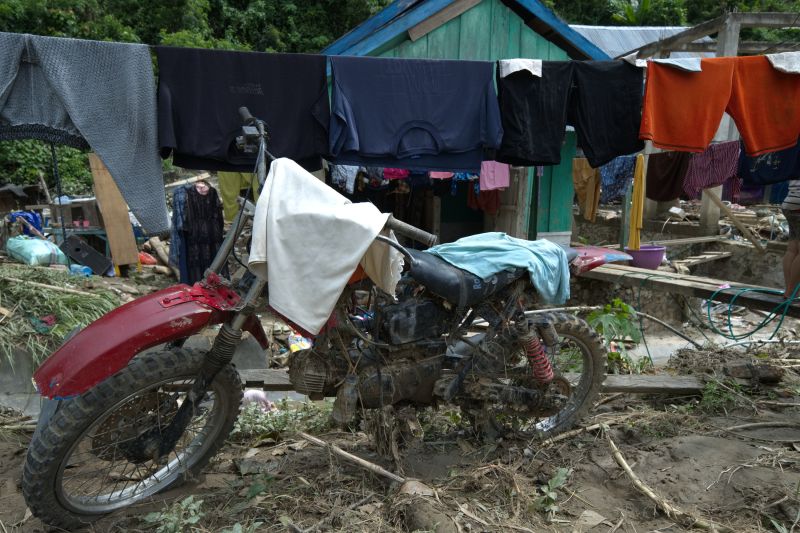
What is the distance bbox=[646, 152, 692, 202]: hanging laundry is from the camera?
9625 mm

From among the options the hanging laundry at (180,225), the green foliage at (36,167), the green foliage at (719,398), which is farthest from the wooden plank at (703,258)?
the green foliage at (36,167)

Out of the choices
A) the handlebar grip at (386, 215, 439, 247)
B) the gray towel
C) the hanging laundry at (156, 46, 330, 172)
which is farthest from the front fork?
the hanging laundry at (156, 46, 330, 172)

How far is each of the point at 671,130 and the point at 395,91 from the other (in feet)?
8.08

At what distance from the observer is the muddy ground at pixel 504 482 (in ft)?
9.00

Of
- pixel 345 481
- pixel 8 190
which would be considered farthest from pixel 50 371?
pixel 8 190

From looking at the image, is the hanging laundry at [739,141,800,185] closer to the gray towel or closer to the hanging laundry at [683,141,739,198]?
the hanging laundry at [683,141,739,198]

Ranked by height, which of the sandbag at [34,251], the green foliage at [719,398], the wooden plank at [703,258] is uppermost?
the sandbag at [34,251]

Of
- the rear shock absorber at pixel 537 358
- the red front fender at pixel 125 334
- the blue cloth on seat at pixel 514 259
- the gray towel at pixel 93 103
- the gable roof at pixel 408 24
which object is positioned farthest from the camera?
the gable roof at pixel 408 24

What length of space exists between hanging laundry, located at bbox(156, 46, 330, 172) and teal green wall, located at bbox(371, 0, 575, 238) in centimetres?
313

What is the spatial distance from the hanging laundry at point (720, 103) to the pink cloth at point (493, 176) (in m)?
2.92

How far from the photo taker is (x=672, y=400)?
4359 millimetres

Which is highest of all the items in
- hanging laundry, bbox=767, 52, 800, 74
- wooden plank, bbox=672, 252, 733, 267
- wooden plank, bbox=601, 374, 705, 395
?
hanging laundry, bbox=767, 52, 800, 74

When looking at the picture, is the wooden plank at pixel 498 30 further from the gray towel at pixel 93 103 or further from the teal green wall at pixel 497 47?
the gray towel at pixel 93 103

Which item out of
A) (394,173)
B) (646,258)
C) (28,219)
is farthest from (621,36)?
(28,219)
